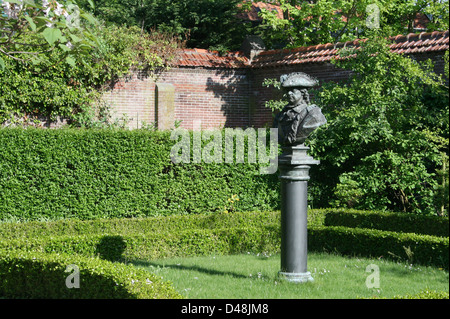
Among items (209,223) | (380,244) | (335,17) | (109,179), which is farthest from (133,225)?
(335,17)

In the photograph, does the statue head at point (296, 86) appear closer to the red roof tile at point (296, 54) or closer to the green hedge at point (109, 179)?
the green hedge at point (109, 179)

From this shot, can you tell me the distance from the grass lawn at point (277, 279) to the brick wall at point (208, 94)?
664 centimetres

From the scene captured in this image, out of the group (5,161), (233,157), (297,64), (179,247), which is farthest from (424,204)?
(5,161)

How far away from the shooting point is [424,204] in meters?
10.4

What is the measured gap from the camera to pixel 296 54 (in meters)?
14.9

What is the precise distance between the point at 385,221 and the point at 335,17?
9.70 m

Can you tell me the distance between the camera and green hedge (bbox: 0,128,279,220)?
1019 cm

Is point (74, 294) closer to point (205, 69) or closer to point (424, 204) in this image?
point (424, 204)

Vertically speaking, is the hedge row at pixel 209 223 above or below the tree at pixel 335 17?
below

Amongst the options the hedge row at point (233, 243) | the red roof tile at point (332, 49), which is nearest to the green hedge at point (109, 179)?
the hedge row at point (233, 243)

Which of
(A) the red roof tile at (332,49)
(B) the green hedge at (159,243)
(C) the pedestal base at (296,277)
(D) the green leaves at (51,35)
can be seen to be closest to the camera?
(D) the green leaves at (51,35)

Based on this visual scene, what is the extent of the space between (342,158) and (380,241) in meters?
3.18

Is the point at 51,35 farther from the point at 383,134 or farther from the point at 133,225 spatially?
the point at 383,134

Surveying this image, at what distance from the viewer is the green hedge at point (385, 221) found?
8.80 metres
